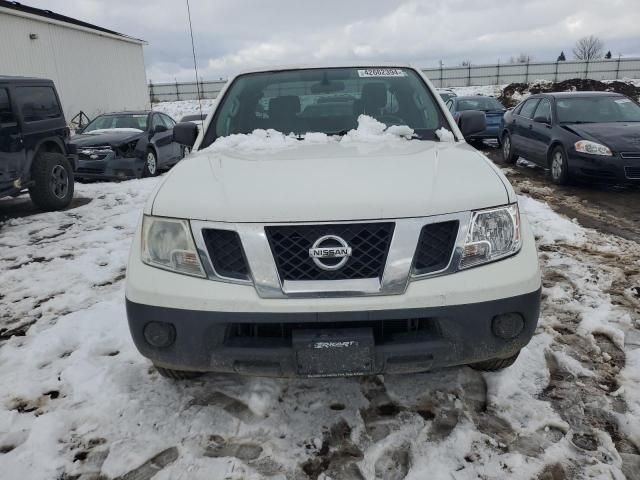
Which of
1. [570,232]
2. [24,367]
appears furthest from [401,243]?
[570,232]

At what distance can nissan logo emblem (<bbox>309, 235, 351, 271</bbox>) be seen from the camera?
196cm

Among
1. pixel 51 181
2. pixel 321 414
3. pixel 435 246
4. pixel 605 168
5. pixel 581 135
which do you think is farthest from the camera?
pixel 581 135

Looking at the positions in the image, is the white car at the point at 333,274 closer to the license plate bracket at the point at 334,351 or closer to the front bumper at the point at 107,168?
the license plate bracket at the point at 334,351

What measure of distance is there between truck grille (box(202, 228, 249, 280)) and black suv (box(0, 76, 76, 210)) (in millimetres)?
5215

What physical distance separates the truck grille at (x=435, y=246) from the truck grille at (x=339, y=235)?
147 mm

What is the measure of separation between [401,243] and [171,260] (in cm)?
96

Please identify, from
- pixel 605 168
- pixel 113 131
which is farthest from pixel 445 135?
pixel 113 131

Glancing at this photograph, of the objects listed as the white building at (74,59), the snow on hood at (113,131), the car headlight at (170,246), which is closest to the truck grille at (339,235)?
the car headlight at (170,246)

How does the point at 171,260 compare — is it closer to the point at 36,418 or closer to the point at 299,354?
the point at 299,354

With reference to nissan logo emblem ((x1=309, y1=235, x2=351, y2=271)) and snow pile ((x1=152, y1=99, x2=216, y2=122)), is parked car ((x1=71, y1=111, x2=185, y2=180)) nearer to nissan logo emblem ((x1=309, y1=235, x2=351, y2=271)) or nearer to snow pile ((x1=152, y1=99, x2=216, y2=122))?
nissan logo emblem ((x1=309, y1=235, x2=351, y2=271))

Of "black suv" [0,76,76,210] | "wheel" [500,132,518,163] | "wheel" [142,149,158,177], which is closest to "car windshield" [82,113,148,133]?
"wheel" [142,149,158,177]

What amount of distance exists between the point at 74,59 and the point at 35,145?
694 inches

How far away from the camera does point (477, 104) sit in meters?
14.8

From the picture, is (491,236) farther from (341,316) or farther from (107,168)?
(107,168)
